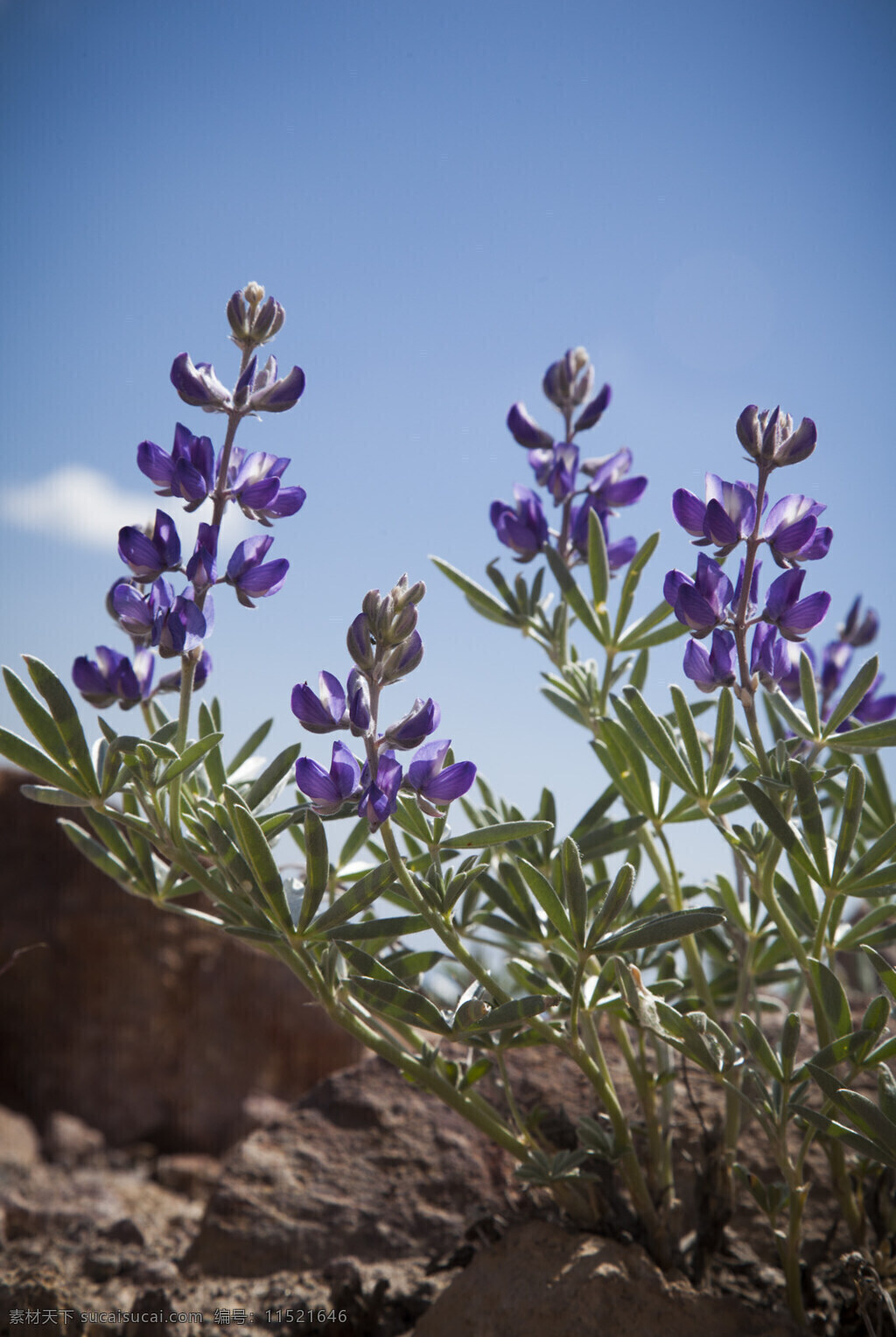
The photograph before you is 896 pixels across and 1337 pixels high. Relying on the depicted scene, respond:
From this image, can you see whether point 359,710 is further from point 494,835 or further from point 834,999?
point 834,999

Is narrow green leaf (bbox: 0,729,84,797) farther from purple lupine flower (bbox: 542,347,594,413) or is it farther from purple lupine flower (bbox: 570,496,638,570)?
purple lupine flower (bbox: 542,347,594,413)

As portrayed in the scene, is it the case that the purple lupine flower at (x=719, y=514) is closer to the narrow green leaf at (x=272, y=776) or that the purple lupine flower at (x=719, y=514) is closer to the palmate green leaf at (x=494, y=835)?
the palmate green leaf at (x=494, y=835)

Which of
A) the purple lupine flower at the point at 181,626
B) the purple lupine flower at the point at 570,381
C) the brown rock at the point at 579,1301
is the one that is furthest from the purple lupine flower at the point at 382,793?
the purple lupine flower at the point at 570,381

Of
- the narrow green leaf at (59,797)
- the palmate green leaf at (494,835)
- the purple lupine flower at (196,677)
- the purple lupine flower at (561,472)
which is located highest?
the purple lupine flower at (561,472)

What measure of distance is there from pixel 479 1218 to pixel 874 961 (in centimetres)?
93

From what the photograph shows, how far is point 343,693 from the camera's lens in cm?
140

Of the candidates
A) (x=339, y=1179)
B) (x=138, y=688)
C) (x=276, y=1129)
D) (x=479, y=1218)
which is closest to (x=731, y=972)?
(x=479, y=1218)

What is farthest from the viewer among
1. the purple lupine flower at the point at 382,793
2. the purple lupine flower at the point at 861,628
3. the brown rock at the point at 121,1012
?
the brown rock at the point at 121,1012

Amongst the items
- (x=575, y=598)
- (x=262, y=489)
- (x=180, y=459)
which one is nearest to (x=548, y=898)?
(x=575, y=598)

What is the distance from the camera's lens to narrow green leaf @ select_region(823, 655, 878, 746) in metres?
1.52

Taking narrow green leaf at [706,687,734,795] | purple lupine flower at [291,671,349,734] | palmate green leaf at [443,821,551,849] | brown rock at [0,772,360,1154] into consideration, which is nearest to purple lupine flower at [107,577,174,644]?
purple lupine flower at [291,671,349,734]

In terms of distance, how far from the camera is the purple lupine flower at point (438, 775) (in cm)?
134

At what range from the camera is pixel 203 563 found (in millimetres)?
1489

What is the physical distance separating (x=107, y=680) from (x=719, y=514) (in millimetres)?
959
